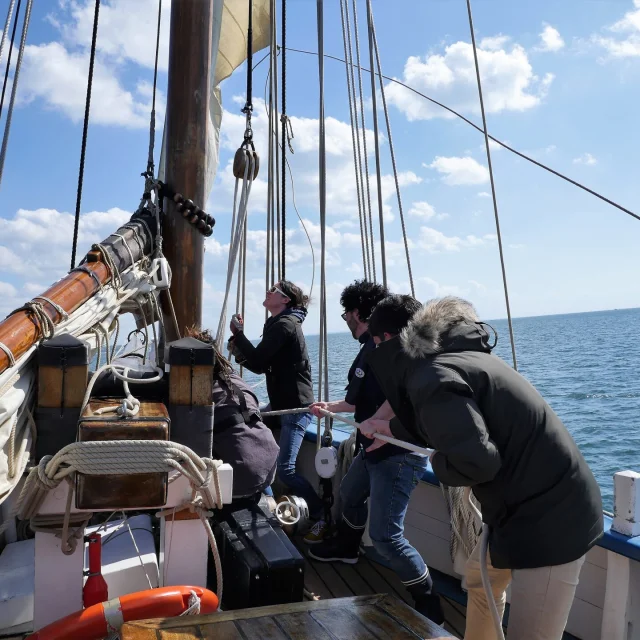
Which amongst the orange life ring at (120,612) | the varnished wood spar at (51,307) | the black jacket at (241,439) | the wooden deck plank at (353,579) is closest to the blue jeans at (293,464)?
the wooden deck plank at (353,579)

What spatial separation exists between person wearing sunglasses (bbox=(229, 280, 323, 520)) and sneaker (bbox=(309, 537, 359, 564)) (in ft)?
1.22

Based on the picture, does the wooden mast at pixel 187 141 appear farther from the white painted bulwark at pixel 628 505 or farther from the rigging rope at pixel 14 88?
the white painted bulwark at pixel 628 505

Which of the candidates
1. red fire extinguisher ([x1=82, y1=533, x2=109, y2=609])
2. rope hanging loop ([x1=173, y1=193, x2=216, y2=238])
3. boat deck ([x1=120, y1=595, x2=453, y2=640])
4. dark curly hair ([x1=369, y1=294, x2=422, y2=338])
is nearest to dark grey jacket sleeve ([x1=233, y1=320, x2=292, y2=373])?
rope hanging loop ([x1=173, y1=193, x2=216, y2=238])

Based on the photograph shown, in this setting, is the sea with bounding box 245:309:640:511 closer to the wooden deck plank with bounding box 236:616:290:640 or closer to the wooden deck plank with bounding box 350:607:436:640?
the wooden deck plank with bounding box 350:607:436:640

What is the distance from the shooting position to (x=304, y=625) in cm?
165

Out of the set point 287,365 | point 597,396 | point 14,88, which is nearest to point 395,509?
point 287,365

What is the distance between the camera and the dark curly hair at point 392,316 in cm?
226

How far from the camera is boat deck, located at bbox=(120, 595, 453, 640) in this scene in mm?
1564

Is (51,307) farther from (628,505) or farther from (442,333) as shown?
(628,505)

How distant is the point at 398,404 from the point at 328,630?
2.04ft

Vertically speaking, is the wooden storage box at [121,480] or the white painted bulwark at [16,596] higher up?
the wooden storage box at [121,480]

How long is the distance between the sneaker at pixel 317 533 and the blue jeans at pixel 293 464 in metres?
0.12

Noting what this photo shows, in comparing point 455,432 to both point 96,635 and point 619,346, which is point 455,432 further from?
point 619,346

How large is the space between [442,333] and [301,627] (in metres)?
0.84
